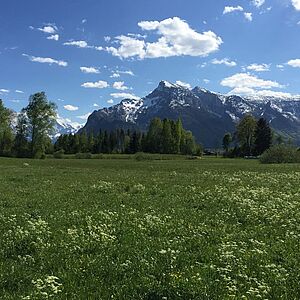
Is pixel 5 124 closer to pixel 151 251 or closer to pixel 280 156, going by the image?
pixel 280 156

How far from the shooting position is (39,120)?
126 meters

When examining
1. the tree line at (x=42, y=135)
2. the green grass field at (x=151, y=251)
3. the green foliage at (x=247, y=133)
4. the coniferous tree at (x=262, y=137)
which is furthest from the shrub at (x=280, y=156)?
the green grass field at (x=151, y=251)

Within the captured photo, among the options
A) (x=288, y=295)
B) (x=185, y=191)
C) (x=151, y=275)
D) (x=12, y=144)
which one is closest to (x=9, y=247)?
(x=151, y=275)

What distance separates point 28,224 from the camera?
16.4 metres

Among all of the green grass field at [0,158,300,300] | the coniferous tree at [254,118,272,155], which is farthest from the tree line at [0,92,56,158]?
the green grass field at [0,158,300,300]

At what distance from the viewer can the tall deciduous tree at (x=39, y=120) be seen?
125m

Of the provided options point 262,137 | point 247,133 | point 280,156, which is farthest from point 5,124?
point 262,137

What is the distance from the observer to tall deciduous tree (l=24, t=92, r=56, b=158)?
125 metres

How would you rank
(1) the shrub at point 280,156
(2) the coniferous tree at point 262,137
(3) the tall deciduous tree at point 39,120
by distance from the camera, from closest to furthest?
(1) the shrub at point 280,156 → (3) the tall deciduous tree at point 39,120 → (2) the coniferous tree at point 262,137

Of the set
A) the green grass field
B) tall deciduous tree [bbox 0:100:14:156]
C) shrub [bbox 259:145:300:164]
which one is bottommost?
the green grass field

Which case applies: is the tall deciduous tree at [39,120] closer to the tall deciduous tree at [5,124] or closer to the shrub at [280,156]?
the tall deciduous tree at [5,124]

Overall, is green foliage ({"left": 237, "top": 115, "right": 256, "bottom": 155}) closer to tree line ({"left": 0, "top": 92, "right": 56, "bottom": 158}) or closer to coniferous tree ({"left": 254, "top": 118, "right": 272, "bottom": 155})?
coniferous tree ({"left": 254, "top": 118, "right": 272, "bottom": 155})

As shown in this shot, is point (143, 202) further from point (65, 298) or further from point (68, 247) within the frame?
point (65, 298)

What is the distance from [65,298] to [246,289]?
3884 millimetres
